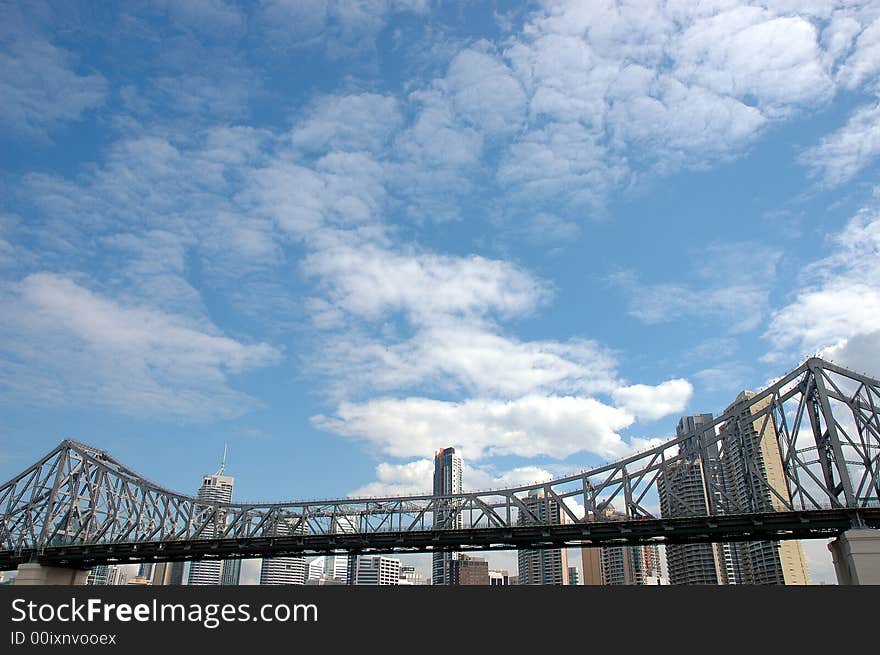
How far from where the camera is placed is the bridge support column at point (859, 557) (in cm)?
5688

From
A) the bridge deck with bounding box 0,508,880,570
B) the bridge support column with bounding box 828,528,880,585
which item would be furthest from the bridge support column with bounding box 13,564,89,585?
the bridge support column with bounding box 828,528,880,585

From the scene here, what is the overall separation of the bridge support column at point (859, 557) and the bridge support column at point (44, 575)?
360 ft

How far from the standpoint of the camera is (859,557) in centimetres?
5869

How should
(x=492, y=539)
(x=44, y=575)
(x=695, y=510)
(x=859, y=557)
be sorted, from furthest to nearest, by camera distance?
(x=695, y=510), (x=44, y=575), (x=492, y=539), (x=859, y=557)

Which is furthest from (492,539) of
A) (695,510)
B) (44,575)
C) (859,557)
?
(44,575)

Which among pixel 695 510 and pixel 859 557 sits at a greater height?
pixel 695 510

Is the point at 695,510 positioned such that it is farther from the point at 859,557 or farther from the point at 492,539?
the point at 859,557

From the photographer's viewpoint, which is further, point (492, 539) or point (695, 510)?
point (695, 510)

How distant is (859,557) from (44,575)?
370 ft

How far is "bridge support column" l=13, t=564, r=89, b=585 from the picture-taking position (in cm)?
9831

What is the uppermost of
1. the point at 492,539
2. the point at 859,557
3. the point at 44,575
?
the point at 492,539

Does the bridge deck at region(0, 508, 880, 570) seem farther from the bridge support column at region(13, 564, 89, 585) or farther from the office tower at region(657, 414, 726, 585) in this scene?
the office tower at region(657, 414, 726, 585)

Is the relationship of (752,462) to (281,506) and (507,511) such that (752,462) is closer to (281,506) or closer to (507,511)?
(507,511)

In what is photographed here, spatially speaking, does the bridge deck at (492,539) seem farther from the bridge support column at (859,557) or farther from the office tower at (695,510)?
the office tower at (695,510)
